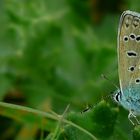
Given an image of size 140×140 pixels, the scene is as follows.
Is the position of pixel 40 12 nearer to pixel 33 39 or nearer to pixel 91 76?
pixel 33 39

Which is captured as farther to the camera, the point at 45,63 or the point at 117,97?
the point at 45,63

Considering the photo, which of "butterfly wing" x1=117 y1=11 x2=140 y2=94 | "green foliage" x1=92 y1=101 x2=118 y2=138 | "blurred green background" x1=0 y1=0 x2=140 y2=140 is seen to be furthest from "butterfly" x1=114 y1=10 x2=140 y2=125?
"blurred green background" x1=0 y1=0 x2=140 y2=140

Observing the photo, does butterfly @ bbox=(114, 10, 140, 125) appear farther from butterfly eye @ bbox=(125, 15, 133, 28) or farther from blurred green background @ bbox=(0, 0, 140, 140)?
blurred green background @ bbox=(0, 0, 140, 140)

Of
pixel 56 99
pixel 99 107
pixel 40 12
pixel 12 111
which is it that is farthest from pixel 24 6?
pixel 99 107

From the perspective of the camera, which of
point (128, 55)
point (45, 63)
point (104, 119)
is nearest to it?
point (104, 119)

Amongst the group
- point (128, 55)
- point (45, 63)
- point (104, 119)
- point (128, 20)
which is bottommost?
point (104, 119)

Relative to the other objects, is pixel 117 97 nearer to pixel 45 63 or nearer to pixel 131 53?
pixel 131 53

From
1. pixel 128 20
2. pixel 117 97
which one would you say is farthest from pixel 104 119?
pixel 128 20
